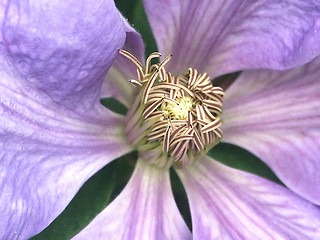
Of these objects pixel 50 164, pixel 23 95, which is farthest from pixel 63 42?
pixel 50 164

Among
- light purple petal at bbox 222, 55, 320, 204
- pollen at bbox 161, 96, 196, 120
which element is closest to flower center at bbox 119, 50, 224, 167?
pollen at bbox 161, 96, 196, 120

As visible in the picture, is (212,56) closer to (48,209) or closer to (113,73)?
(113,73)

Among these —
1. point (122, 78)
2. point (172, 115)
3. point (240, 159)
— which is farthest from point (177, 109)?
point (240, 159)

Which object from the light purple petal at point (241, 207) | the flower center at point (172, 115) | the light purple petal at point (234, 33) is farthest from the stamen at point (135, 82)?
the light purple petal at point (241, 207)

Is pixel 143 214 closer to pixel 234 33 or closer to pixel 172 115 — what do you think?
pixel 172 115

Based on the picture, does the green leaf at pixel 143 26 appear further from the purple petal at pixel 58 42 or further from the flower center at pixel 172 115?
the purple petal at pixel 58 42
